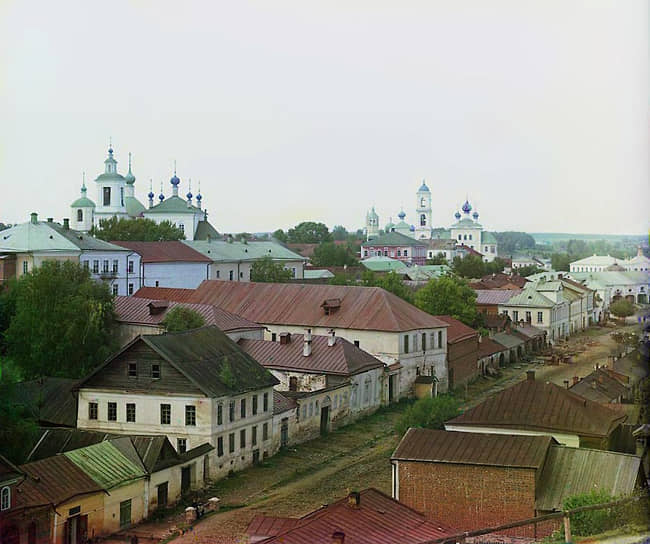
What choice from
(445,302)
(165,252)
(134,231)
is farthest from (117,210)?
(445,302)

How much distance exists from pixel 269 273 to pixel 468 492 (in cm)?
2628

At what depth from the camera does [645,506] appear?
6875 millimetres

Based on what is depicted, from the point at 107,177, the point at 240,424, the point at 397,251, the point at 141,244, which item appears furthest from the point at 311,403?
the point at 397,251

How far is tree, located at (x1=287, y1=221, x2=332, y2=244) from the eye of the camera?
8656 centimetres

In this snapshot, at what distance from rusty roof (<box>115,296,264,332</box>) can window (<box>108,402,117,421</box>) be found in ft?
21.7

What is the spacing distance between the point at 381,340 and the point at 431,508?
11.7m

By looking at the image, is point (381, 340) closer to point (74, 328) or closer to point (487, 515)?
point (74, 328)

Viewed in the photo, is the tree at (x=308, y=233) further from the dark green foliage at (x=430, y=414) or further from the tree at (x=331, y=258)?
the dark green foliage at (x=430, y=414)

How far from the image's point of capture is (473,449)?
1201cm

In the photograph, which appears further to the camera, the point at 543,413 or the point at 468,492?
the point at 543,413

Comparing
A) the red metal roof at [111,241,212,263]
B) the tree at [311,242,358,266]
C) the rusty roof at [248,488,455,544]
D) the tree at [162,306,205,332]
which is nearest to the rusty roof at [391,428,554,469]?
the rusty roof at [248,488,455,544]

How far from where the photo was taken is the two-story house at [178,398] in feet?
51.3

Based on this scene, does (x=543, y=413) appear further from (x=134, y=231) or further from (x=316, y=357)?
(x=134, y=231)

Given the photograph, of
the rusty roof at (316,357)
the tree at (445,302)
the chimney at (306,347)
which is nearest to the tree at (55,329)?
the rusty roof at (316,357)
